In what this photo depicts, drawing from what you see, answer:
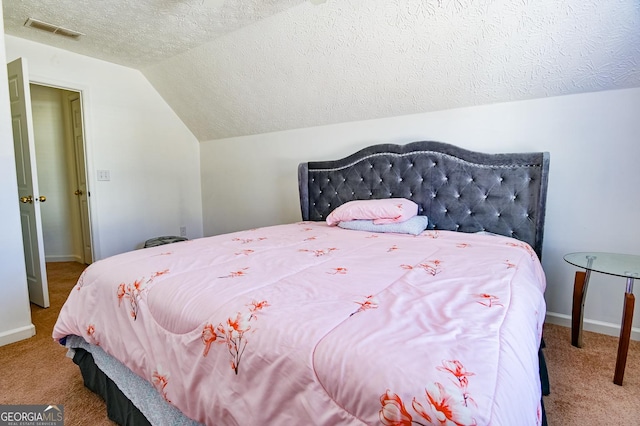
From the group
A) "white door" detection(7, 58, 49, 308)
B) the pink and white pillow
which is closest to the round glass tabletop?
the pink and white pillow

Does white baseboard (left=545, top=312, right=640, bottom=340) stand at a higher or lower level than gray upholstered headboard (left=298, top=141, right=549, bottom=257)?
lower

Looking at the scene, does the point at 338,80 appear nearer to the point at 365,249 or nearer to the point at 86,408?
the point at 365,249

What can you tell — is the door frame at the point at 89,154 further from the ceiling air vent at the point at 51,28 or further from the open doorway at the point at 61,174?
the open doorway at the point at 61,174

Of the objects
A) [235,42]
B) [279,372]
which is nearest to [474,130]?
[235,42]

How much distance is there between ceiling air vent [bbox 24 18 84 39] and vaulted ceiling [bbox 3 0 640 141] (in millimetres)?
61

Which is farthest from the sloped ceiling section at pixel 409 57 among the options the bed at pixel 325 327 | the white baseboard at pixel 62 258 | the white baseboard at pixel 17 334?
the white baseboard at pixel 62 258

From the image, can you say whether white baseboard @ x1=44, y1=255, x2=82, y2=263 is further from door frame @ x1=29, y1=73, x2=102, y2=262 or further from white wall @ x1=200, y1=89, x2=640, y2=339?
white wall @ x1=200, y1=89, x2=640, y2=339

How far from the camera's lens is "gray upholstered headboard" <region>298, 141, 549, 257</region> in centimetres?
220

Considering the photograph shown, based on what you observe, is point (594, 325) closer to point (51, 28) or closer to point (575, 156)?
point (575, 156)

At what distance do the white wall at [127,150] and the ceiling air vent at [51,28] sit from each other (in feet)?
1.32

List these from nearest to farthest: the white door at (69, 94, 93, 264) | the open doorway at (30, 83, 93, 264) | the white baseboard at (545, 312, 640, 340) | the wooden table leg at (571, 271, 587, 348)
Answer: the wooden table leg at (571, 271, 587, 348) → the white baseboard at (545, 312, 640, 340) → the white door at (69, 94, 93, 264) → the open doorway at (30, 83, 93, 264)

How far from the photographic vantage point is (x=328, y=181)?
121 inches

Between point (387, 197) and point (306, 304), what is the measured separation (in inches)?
74.4

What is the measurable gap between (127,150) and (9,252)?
5.99ft
